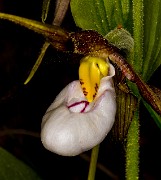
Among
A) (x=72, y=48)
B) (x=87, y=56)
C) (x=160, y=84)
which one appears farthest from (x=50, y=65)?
(x=160, y=84)

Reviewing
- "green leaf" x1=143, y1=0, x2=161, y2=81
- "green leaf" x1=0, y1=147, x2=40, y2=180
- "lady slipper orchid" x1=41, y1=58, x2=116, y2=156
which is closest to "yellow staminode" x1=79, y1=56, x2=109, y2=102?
"lady slipper orchid" x1=41, y1=58, x2=116, y2=156

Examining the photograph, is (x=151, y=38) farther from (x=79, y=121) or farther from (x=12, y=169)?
(x=12, y=169)

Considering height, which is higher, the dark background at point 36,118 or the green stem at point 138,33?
the green stem at point 138,33

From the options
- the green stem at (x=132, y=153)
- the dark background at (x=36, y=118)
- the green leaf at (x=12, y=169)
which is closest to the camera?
the green stem at (x=132, y=153)

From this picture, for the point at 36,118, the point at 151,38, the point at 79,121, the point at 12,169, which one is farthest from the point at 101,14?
the point at 36,118

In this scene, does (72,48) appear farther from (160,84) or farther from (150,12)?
(160,84)

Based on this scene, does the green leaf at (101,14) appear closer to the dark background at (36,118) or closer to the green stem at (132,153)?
the green stem at (132,153)


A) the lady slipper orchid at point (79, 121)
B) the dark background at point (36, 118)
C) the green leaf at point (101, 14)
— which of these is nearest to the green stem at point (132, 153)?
the lady slipper orchid at point (79, 121)
